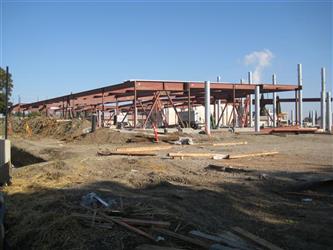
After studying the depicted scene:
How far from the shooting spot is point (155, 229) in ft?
20.5

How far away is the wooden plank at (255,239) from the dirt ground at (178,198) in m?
0.31

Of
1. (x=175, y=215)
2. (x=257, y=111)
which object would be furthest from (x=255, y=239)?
(x=257, y=111)

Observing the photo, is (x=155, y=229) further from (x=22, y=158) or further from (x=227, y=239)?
(x=22, y=158)

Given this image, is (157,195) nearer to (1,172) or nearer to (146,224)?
(146,224)

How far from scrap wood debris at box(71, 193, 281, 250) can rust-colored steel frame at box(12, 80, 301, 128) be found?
2533cm

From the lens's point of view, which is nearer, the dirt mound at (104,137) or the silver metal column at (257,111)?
the dirt mound at (104,137)

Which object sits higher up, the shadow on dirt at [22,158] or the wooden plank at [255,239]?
the wooden plank at [255,239]

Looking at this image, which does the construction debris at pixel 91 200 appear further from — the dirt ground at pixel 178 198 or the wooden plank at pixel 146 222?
the wooden plank at pixel 146 222

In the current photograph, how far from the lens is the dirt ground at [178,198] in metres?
6.35

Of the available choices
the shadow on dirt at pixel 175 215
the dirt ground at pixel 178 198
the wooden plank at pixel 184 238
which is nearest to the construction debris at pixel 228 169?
the dirt ground at pixel 178 198

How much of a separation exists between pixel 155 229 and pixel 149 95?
118 ft

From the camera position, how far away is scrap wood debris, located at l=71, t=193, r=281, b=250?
18.4 feet

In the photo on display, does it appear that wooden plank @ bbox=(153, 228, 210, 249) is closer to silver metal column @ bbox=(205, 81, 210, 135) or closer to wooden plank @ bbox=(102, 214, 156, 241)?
wooden plank @ bbox=(102, 214, 156, 241)

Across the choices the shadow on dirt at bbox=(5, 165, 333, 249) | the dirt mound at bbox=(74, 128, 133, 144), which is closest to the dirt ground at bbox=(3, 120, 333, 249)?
the shadow on dirt at bbox=(5, 165, 333, 249)
